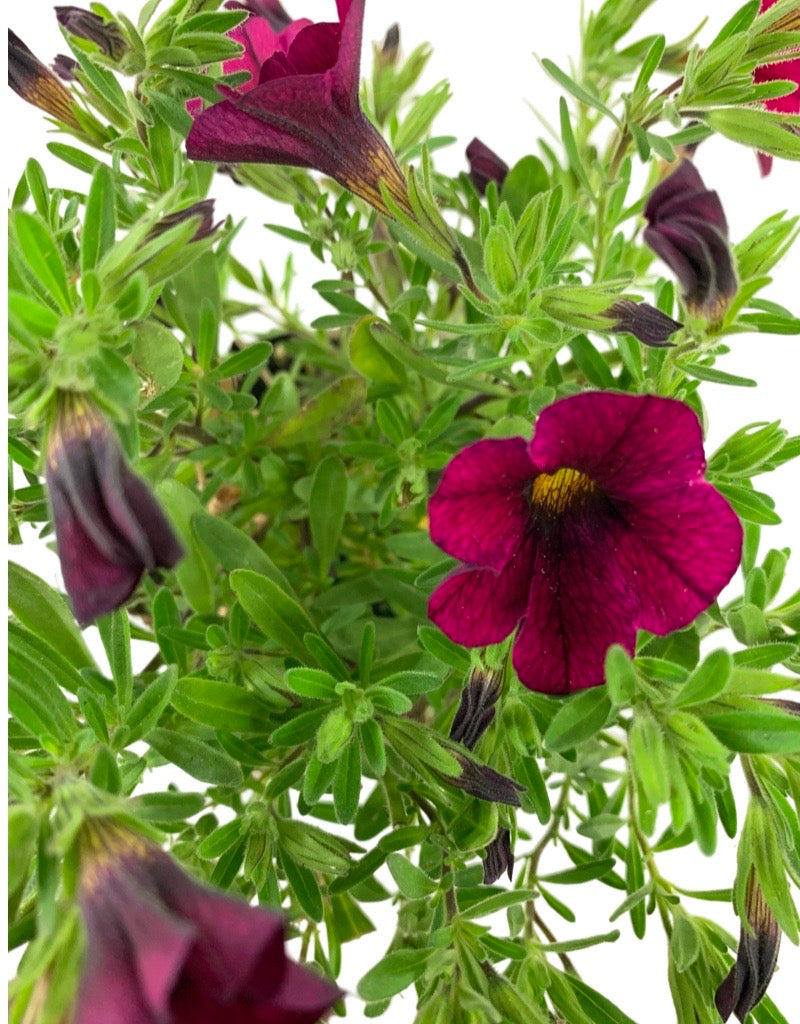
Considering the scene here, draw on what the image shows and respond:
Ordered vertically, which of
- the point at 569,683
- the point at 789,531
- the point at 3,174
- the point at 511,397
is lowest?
the point at 789,531

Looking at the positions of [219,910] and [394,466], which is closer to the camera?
[219,910]

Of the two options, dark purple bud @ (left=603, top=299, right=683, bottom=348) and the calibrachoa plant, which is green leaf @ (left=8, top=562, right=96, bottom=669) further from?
dark purple bud @ (left=603, top=299, right=683, bottom=348)

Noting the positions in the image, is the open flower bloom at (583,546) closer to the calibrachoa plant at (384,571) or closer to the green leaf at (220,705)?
the calibrachoa plant at (384,571)

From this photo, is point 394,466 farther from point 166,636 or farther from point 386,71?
point 386,71

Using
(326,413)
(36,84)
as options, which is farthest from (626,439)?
(36,84)

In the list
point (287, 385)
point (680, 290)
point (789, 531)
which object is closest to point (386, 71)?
point (287, 385)

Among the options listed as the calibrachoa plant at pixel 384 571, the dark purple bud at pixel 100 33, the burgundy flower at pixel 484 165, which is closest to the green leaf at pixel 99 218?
the calibrachoa plant at pixel 384 571
